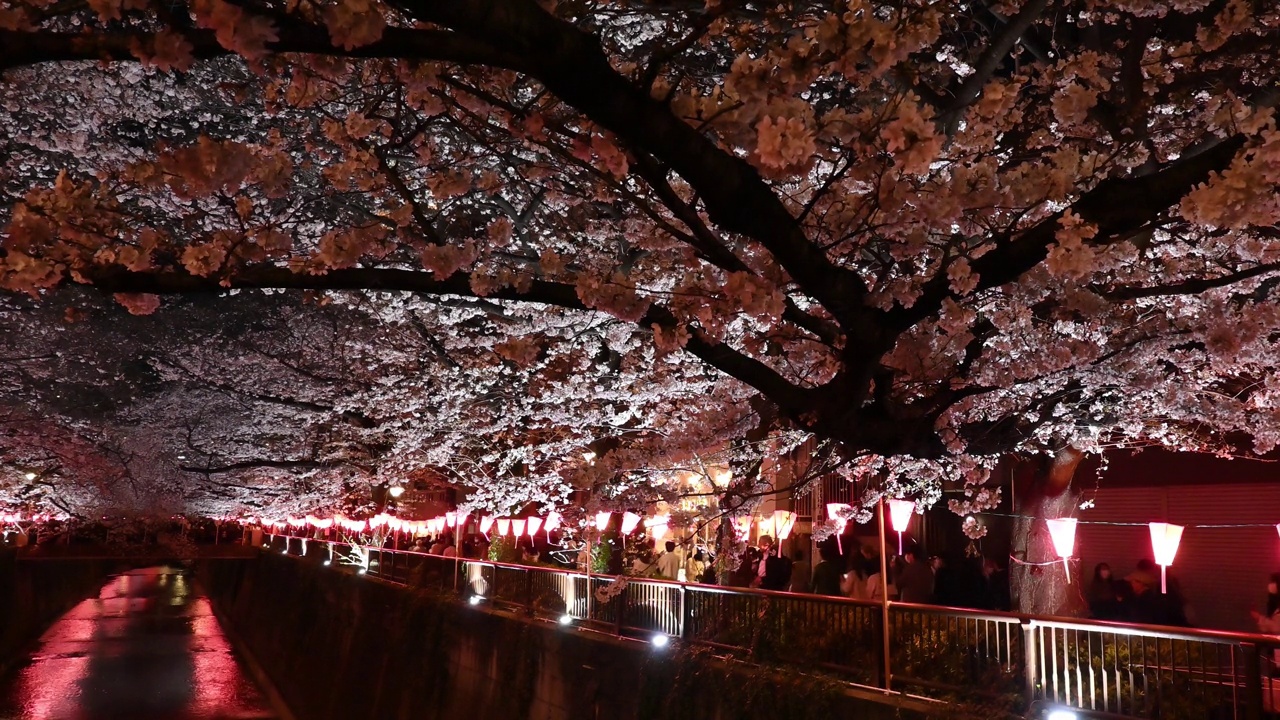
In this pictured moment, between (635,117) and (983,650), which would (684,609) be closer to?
(983,650)

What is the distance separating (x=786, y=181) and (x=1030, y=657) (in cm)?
380

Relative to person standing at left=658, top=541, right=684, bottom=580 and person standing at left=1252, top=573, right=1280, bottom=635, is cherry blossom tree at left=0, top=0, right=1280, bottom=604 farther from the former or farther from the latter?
person standing at left=658, top=541, right=684, bottom=580

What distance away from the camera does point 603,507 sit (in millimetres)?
12922

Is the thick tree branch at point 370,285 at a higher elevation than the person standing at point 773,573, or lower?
higher

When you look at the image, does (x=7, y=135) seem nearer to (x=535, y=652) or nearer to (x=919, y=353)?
(x=535, y=652)

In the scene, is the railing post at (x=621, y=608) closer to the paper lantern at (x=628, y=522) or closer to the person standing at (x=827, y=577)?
the person standing at (x=827, y=577)

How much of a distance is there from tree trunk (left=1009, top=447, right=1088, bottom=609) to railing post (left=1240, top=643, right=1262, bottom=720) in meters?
5.82

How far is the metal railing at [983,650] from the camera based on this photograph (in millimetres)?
6121

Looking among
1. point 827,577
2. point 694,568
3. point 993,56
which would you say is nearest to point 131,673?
point 694,568

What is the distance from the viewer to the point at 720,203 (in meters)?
4.43

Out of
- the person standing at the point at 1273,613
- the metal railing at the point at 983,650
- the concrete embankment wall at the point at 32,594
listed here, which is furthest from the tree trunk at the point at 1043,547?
the concrete embankment wall at the point at 32,594

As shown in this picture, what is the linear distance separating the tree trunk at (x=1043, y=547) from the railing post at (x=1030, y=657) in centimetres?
487

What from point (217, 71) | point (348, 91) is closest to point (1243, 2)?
point (348, 91)

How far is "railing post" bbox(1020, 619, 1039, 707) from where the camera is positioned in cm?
694
